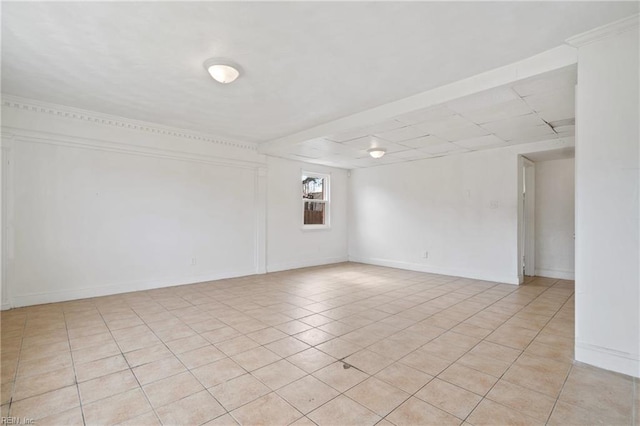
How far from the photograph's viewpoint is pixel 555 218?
237 inches

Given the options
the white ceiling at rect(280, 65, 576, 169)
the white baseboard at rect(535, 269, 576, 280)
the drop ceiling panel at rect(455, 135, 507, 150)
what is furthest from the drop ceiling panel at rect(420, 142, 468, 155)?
the white baseboard at rect(535, 269, 576, 280)

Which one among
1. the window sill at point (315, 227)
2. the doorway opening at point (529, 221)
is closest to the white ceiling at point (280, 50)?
the doorway opening at point (529, 221)

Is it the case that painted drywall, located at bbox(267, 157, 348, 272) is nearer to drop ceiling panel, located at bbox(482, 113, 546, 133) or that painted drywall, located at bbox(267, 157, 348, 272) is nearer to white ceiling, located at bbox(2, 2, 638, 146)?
white ceiling, located at bbox(2, 2, 638, 146)

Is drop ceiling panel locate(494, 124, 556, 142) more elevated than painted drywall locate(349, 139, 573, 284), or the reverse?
drop ceiling panel locate(494, 124, 556, 142)

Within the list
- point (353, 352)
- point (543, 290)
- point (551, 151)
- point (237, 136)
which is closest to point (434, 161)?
point (551, 151)

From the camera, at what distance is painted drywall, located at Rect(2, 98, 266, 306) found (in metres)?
3.96

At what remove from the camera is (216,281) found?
5.57 meters

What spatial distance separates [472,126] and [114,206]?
5.51m

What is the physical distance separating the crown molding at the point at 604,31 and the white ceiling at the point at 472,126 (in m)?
0.22

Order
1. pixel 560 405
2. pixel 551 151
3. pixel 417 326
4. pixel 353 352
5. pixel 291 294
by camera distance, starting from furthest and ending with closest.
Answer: pixel 551 151, pixel 291 294, pixel 417 326, pixel 353 352, pixel 560 405

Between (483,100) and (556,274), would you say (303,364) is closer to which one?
(483,100)

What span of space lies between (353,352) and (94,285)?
4.05 meters

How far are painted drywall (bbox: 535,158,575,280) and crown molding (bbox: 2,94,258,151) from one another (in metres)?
6.44

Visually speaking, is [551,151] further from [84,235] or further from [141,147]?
[84,235]
